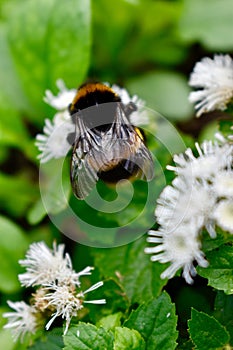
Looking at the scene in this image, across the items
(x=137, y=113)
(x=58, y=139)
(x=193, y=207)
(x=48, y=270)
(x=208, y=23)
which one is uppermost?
(x=208, y=23)

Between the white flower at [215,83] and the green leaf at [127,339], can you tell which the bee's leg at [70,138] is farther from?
the green leaf at [127,339]

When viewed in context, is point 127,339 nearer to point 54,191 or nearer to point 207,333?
point 207,333

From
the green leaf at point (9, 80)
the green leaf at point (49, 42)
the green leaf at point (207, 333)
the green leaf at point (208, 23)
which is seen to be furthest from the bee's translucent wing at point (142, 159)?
the green leaf at point (208, 23)

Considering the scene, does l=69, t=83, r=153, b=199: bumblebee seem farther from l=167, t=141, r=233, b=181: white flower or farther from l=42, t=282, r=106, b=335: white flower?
l=42, t=282, r=106, b=335: white flower

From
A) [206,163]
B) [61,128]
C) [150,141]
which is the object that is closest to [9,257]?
[61,128]

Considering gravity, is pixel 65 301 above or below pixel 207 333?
above

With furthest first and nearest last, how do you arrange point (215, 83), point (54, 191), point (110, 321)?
point (54, 191) < point (215, 83) < point (110, 321)

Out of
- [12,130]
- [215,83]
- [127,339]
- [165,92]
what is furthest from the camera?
[165,92]
